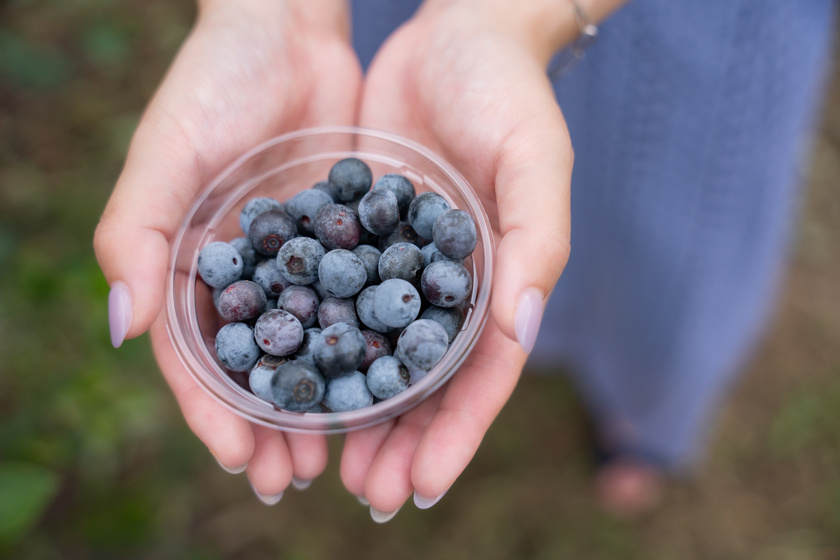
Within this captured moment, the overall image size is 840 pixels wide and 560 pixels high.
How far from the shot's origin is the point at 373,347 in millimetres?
1431

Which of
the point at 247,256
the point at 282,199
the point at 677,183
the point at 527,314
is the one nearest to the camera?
the point at 527,314

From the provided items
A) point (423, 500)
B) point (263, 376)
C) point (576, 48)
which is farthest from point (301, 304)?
point (576, 48)

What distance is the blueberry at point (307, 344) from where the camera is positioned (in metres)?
1.44

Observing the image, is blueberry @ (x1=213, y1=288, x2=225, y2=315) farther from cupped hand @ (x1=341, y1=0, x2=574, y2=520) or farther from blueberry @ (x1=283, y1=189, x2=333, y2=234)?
cupped hand @ (x1=341, y1=0, x2=574, y2=520)

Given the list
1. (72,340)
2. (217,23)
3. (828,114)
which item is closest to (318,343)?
(217,23)

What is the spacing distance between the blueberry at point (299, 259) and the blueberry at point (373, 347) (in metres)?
0.21

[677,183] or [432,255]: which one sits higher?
[432,255]

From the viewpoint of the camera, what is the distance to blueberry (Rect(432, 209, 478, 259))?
1.37m

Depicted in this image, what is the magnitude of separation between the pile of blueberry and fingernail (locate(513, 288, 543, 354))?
197mm

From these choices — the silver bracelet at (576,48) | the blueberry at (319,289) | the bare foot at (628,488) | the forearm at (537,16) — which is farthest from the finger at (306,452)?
the bare foot at (628,488)

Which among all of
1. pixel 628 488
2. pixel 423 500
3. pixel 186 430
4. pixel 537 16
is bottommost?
pixel 628 488

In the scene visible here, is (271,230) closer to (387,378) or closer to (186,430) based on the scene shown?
(387,378)

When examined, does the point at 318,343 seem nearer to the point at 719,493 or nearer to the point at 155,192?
the point at 155,192

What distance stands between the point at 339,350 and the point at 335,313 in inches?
6.8
